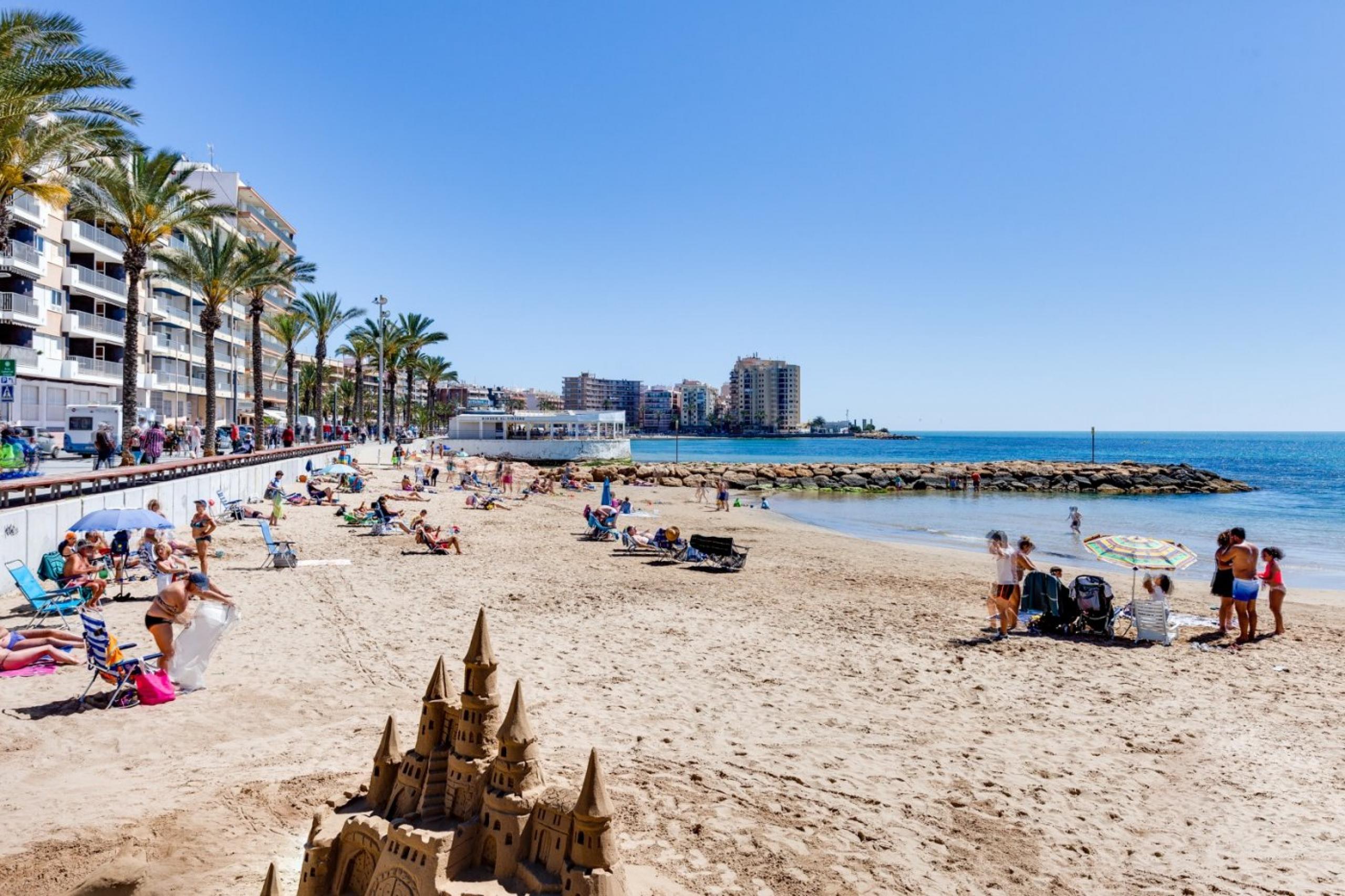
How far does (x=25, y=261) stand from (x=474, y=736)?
138 ft

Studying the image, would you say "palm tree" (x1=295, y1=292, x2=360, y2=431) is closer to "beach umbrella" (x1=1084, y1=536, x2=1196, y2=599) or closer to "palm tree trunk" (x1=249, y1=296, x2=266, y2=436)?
"palm tree trunk" (x1=249, y1=296, x2=266, y2=436)

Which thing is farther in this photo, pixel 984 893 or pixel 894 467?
pixel 894 467

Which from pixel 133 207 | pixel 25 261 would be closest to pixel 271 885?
pixel 133 207

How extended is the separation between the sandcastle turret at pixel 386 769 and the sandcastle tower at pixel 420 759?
0.23 feet

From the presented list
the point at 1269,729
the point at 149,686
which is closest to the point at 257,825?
the point at 149,686

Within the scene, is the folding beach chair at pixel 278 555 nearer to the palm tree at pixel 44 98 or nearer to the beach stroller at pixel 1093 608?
the palm tree at pixel 44 98

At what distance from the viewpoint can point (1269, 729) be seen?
820 cm

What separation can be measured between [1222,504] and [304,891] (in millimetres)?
55666

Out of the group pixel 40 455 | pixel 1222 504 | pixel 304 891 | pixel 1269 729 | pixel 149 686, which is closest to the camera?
pixel 304 891

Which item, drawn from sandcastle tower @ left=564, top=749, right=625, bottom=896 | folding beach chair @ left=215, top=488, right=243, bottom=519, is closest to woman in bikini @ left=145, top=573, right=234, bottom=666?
sandcastle tower @ left=564, top=749, right=625, bottom=896

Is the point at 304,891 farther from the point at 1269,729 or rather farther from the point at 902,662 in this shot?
the point at 1269,729

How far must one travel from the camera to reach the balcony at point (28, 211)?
112ft

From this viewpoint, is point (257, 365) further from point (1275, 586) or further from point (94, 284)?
point (1275, 586)

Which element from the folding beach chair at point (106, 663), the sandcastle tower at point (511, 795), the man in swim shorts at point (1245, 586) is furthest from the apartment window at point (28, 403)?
the man in swim shorts at point (1245, 586)
